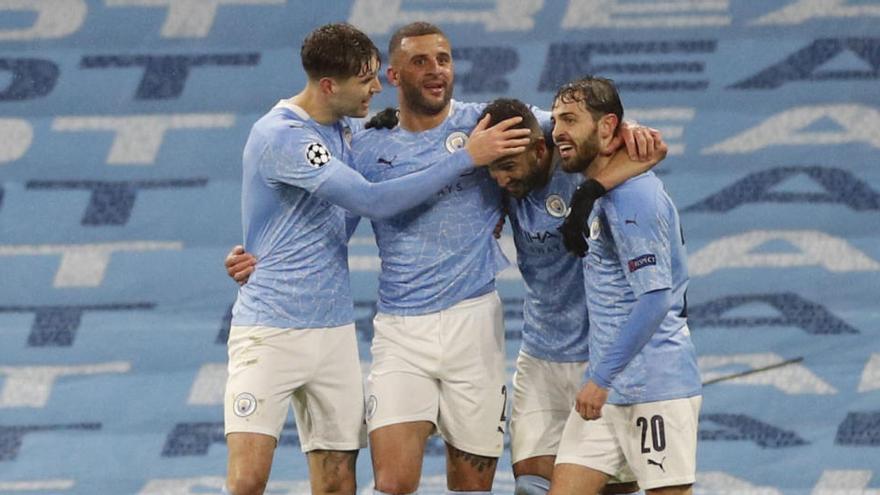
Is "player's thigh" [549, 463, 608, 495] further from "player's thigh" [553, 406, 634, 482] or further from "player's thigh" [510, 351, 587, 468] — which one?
"player's thigh" [510, 351, 587, 468]

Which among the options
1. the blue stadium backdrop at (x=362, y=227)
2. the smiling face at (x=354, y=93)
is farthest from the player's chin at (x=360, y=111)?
the blue stadium backdrop at (x=362, y=227)

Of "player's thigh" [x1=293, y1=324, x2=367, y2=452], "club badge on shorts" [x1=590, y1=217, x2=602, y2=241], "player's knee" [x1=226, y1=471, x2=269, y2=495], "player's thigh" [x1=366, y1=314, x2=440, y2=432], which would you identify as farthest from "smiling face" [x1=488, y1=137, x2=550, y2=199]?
"player's knee" [x1=226, y1=471, x2=269, y2=495]

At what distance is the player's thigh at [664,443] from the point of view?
401 cm

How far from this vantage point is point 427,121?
14.8 ft

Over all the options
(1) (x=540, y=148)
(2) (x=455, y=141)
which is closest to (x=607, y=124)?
(1) (x=540, y=148)

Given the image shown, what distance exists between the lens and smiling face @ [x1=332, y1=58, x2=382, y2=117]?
4355 mm

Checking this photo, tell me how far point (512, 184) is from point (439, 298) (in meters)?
0.41

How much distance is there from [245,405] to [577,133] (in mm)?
1245

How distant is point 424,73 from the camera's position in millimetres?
4449

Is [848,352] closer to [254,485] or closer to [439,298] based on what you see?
[439,298]

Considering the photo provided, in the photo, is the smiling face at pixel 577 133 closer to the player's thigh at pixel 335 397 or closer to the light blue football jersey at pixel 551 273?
the light blue football jersey at pixel 551 273

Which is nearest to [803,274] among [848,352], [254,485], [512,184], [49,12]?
[848,352]

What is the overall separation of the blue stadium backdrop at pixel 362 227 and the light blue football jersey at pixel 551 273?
1.87 meters

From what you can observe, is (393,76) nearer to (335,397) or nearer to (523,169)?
(523,169)
